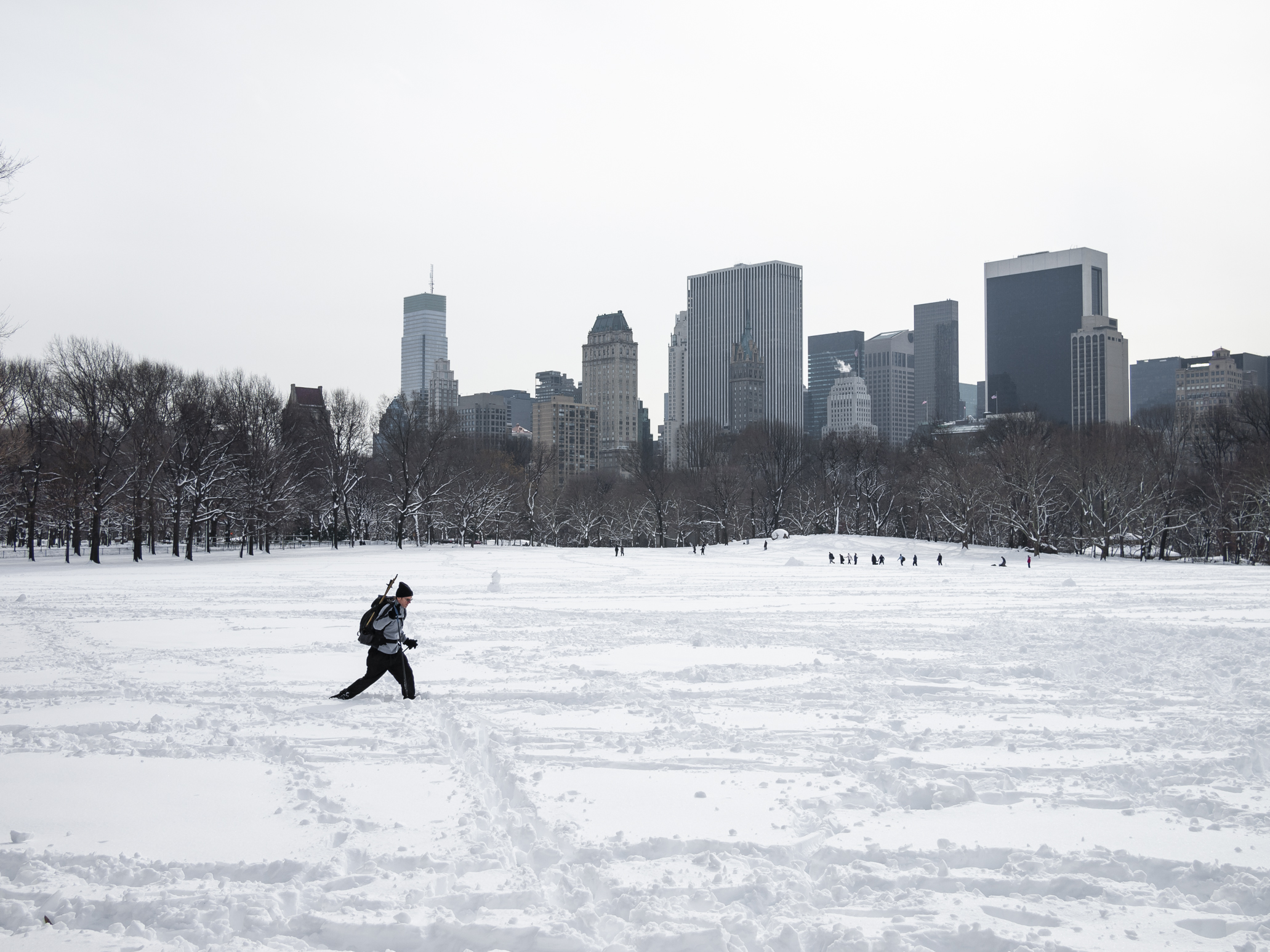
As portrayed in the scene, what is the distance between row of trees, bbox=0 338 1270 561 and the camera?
157ft

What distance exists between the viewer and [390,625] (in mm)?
10562

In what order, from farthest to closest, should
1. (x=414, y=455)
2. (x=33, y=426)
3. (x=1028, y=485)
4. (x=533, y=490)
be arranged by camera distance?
(x=533, y=490), (x=414, y=455), (x=1028, y=485), (x=33, y=426)

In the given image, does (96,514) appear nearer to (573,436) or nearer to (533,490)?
→ (533,490)

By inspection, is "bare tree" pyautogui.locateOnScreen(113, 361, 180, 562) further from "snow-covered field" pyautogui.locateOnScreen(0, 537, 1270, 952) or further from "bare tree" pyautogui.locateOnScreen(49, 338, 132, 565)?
"snow-covered field" pyautogui.locateOnScreen(0, 537, 1270, 952)

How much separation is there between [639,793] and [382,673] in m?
4.51

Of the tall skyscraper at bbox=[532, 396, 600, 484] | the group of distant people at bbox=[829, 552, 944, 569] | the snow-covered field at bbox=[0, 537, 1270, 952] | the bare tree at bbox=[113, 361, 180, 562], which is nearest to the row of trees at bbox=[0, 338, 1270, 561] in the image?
the bare tree at bbox=[113, 361, 180, 562]

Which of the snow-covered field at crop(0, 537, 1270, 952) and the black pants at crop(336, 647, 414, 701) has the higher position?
the black pants at crop(336, 647, 414, 701)

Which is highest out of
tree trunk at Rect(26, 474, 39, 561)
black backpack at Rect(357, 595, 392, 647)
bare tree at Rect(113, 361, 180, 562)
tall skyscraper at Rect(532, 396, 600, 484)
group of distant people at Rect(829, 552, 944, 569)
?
tall skyscraper at Rect(532, 396, 600, 484)

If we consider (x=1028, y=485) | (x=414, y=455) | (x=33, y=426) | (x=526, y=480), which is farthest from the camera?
(x=526, y=480)

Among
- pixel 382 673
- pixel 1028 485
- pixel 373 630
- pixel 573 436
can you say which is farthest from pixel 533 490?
pixel 573 436

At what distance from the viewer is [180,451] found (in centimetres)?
4978

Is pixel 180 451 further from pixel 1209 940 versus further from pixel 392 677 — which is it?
pixel 1209 940

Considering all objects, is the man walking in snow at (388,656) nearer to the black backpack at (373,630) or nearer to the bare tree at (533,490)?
the black backpack at (373,630)

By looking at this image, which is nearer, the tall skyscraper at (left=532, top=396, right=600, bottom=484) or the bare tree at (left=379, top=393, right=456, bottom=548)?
the bare tree at (left=379, top=393, right=456, bottom=548)
